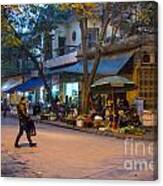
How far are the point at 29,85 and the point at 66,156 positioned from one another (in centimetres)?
43

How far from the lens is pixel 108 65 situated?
8.45 feet

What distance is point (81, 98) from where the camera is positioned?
2643 mm

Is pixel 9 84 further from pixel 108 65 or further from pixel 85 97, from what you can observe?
pixel 108 65

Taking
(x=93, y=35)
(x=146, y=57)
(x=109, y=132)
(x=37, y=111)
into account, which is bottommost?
(x=109, y=132)

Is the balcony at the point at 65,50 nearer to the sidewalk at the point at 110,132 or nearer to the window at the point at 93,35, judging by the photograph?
the window at the point at 93,35

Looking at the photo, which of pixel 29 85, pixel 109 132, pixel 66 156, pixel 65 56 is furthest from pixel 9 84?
pixel 109 132

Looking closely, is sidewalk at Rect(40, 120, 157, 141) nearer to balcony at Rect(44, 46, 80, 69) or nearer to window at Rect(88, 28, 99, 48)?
balcony at Rect(44, 46, 80, 69)

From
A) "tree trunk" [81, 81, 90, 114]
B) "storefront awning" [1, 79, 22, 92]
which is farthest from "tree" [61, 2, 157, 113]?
"storefront awning" [1, 79, 22, 92]

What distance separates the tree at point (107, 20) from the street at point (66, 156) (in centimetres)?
18

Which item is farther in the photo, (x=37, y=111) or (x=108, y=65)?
(x=37, y=111)

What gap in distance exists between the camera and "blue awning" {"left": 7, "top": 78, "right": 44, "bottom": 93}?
2688mm

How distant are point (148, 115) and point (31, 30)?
2.52 ft

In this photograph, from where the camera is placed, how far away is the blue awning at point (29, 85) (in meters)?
2.69

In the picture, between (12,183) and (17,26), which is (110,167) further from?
(17,26)
